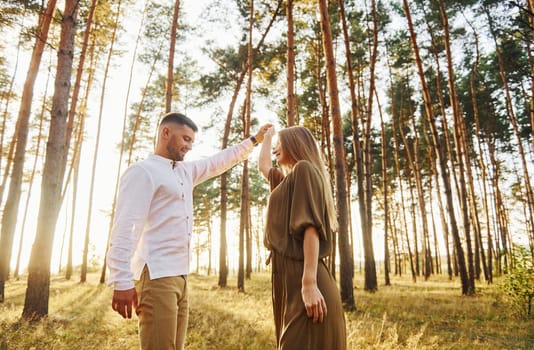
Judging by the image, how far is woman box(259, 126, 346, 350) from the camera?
1.82 m

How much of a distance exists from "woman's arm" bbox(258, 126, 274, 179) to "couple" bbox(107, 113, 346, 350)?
20 cm

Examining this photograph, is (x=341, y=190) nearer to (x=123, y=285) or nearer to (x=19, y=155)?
(x=123, y=285)

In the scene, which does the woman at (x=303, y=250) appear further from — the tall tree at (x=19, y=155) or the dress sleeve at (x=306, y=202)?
the tall tree at (x=19, y=155)

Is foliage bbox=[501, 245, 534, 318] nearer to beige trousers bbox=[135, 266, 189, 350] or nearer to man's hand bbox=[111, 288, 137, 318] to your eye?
beige trousers bbox=[135, 266, 189, 350]

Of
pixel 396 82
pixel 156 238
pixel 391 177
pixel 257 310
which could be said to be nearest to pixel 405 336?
pixel 257 310

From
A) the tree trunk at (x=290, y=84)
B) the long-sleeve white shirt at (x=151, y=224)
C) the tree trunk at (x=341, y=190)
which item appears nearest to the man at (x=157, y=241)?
the long-sleeve white shirt at (x=151, y=224)

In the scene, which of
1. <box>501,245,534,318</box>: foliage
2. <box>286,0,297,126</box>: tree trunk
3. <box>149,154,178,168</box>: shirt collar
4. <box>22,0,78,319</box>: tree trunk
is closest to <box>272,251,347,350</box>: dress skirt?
<box>149,154,178,168</box>: shirt collar

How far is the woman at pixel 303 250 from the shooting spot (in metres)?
1.82

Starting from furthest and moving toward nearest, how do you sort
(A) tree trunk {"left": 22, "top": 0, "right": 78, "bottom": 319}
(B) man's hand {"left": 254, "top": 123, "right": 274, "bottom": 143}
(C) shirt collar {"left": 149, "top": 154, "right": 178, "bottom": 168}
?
(A) tree trunk {"left": 22, "top": 0, "right": 78, "bottom": 319}
(B) man's hand {"left": 254, "top": 123, "right": 274, "bottom": 143}
(C) shirt collar {"left": 149, "top": 154, "right": 178, "bottom": 168}

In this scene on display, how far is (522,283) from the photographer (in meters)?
7.31

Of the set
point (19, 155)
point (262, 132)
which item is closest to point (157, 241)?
point (262, 132)

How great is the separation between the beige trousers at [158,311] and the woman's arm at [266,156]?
112 cm

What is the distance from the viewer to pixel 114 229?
7.06 feet

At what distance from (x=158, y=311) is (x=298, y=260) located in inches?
38.4
